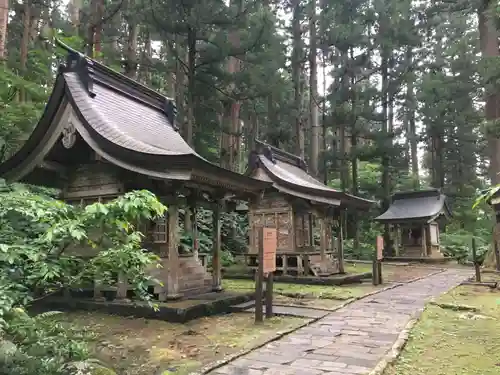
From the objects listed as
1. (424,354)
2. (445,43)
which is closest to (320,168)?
(445,43)

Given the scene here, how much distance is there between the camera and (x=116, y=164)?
8148mm

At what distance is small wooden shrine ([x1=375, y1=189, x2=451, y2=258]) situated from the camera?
2556 cm

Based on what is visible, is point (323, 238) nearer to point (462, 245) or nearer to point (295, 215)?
point (295, 215)

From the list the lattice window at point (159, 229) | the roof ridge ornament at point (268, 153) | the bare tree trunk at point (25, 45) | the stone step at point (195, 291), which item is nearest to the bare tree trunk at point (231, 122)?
the roof ridge ornament at point (268, 153)

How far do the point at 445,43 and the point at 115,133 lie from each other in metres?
36.2

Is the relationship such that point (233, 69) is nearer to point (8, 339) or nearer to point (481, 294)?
point (481, 294)

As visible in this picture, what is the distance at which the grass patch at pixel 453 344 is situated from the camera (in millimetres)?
5133

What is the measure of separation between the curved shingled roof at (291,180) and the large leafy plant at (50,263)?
10.2 meters

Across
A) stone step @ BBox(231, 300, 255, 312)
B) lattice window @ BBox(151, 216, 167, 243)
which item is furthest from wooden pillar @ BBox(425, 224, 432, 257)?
lattice window @ BBox(151, 216, 167, 243)

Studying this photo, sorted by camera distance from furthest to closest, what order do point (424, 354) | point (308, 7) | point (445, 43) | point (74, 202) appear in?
point (445, 43)
point (308, 7)
point (74, 202)
point (424, 354)

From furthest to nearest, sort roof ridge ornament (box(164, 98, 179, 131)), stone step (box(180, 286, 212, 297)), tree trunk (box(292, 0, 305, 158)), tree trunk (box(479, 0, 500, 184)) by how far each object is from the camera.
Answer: tree trunk (box(292, 0, 305, 158))
tree trunk (box(479, 0, 500, 184))
roof ridge ornament (box(164, 98, 179, 131))
stone step (box(180, 286, 212, 297))

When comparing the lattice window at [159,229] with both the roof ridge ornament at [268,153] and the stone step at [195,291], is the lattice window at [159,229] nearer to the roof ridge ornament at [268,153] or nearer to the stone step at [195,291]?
the stone step at [195,291]

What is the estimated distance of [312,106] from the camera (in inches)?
1027

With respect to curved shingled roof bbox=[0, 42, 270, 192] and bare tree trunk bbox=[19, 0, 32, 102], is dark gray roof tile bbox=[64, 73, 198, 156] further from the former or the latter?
bare tree trunk bbox=[19, 0, 32, 102]
